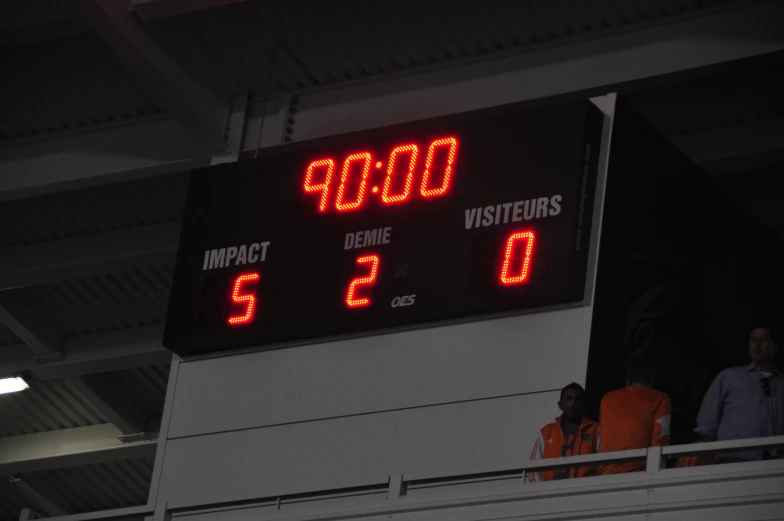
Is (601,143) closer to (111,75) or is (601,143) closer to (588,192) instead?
(588,192)

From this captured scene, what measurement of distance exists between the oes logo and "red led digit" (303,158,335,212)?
3.51ft

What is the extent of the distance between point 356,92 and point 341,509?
14.2 feet

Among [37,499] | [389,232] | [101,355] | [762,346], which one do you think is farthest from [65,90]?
[37,499]

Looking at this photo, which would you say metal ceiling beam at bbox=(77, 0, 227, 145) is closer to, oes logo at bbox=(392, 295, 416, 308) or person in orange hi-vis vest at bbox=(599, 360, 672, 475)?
oes logo at bbox=(392, 295, 416, 308)

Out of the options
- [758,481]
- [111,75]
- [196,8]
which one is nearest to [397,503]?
[758,481]

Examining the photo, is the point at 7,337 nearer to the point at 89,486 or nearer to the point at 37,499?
the point at 89,486

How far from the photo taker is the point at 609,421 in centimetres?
977

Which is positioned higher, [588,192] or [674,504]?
[588,192]

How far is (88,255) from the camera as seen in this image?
51.6 feet

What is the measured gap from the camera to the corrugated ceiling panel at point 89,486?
64.7ft

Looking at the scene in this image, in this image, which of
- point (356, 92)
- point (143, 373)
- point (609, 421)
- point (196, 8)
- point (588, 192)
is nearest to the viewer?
point (609, 421)

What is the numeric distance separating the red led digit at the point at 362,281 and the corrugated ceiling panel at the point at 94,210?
372 cm

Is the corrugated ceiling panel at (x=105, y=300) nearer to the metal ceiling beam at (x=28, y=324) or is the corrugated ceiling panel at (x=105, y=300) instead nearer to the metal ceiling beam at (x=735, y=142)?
the metal ceiling beam at (x=28, y=324)

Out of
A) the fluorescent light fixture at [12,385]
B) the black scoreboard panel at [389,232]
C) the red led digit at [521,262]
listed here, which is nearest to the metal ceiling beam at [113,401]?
the fluorescent light fixture at [12,385]
